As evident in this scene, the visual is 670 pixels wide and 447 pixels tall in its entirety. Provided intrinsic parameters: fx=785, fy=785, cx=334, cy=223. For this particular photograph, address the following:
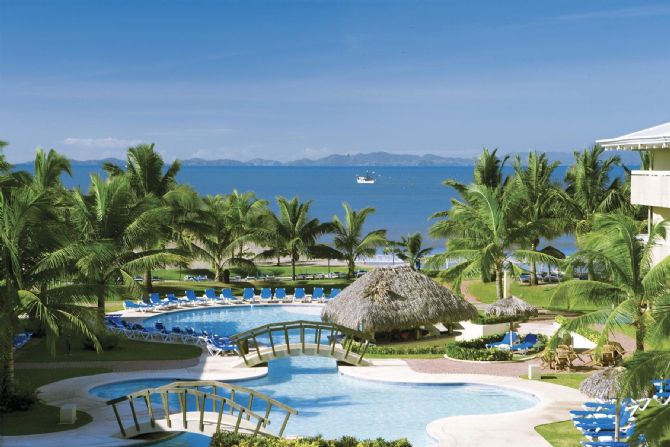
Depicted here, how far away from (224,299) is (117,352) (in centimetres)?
1114

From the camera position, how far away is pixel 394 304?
88.2ft

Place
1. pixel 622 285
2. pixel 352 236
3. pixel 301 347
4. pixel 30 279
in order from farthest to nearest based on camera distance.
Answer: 1. pixel 352 236
2. pixel 301 347
3. pixel 30 279
4. pixel 622 285

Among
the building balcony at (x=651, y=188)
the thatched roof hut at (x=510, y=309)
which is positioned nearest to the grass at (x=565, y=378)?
the thatched roof hut at (x=510, y=309)

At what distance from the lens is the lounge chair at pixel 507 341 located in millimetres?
25134

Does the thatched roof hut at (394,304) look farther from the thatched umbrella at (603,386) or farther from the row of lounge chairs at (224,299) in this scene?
the thatched umbrella at (603,386)

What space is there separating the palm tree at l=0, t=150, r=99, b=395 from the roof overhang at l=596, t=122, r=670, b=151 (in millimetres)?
19208

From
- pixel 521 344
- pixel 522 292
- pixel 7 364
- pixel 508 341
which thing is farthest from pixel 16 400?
pixel 522 292

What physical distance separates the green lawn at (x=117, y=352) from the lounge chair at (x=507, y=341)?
379 inches

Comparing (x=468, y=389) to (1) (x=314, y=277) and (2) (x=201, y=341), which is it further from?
(1) (x=314, y=277)

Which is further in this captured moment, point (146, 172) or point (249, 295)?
point (146, 172)

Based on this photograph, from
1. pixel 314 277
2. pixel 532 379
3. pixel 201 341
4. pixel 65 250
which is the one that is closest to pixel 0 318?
pixel 65 250

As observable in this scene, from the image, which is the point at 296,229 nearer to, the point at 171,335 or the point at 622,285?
the point at 171,335

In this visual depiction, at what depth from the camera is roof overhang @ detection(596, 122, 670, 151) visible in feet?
86.9


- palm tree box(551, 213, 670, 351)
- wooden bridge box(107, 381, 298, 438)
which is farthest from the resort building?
wooden bridge box(107, 381, 298, 438)
